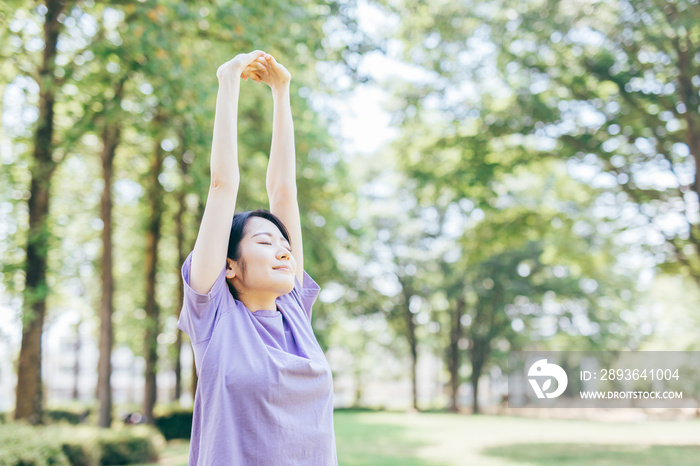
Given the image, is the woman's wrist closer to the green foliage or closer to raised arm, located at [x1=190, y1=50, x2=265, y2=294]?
raised arm, located at [x1=190, y1=50, x2=265, y2=294]

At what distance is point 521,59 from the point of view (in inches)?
461

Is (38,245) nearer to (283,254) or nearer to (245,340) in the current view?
(283,254)

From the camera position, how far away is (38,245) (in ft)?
29.8

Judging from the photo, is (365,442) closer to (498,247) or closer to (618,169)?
(498,247)

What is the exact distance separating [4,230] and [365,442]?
938 cm

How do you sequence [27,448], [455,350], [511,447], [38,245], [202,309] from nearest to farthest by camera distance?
1. [202,309]
2. [27,448]
3. [38,245]
4. [511,447]
5. [455,350]

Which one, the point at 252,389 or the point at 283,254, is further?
the point at 283,254

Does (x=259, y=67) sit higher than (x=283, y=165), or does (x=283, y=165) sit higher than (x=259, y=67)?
(x=259, y=67)

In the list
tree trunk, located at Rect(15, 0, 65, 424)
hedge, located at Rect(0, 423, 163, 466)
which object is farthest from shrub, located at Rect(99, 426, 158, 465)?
tree trunk, located at Rect(15, 0, 65, 424)

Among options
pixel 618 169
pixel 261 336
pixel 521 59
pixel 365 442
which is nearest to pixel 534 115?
pixel 521 59

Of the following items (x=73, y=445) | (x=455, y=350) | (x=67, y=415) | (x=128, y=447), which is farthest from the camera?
(x=455, y=350)

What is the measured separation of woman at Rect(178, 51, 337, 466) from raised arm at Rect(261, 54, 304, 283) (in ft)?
0.43

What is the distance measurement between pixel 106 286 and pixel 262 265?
11318mm

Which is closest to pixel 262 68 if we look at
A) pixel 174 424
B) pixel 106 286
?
pixel 106 286
